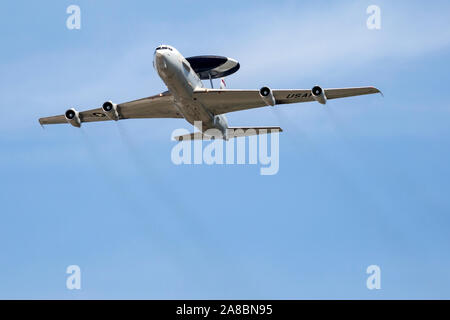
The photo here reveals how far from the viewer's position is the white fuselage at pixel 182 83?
7362cm

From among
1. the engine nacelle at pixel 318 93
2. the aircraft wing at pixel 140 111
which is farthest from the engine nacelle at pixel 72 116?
the engine nacelle at pixel 318 93

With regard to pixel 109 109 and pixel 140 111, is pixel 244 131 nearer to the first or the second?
pixel 140 111

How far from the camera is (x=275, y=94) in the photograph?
77.0 meters

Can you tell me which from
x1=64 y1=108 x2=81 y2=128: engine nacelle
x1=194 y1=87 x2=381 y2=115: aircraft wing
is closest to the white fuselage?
x1=194 y1=87 x2=381 y2=115: aircraft wing

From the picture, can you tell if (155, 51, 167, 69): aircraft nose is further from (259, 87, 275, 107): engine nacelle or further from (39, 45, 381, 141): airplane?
(259, 87, 275, 107): engine nacelle

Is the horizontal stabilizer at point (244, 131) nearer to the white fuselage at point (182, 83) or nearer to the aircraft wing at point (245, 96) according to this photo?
the white fuselage at point (182, 83)

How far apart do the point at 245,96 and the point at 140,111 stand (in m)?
10.8

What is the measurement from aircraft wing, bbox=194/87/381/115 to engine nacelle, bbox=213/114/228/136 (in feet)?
3.71

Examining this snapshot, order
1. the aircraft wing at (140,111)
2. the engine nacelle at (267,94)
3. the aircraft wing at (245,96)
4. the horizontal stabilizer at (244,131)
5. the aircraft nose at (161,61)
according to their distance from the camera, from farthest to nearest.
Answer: the horizontal stabilizer at (244,131), the aircraft wing at (140,111), the engine nacelle at (267,94), the aircraft wing at (245,96), the aircraft nose at (161,61)

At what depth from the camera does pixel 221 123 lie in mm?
82250

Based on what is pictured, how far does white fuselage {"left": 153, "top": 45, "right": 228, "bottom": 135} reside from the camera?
242 ft

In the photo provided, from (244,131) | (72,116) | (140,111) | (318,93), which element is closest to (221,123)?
(244,131)
